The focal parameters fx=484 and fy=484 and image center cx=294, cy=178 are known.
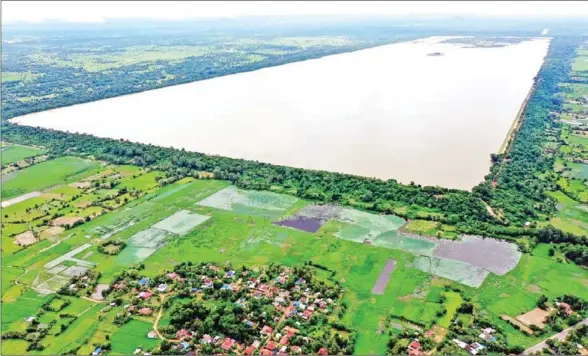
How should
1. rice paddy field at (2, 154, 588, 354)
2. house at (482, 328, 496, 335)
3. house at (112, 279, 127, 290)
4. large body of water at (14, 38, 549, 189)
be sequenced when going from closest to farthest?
house at (482, 328, 496, 335) < rice paddy field at (2, 154, 588, 354) < house at (112, 279, 127, 290) < large body of water at (14, 38, 549, 189)

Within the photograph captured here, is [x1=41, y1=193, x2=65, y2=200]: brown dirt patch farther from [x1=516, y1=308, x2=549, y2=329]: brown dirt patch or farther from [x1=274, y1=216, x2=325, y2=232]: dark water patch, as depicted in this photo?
[x1=516, y1=308, x2=549, y2=329]: brown dirt patch

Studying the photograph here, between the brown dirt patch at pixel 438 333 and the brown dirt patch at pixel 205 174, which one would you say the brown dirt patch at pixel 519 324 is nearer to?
the brown dirt patch at pixel 438 333

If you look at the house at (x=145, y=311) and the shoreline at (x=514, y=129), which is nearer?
the house at (x=145, y=311)

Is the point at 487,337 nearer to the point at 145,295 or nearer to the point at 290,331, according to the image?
the point at 290,331

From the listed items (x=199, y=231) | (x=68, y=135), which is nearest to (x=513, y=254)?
(x=199, y=231)

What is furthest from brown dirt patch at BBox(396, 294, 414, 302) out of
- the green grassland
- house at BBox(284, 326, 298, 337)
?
the green grassland

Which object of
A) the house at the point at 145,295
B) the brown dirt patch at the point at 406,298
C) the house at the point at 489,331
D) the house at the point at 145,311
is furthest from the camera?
the house at the point at 145,295

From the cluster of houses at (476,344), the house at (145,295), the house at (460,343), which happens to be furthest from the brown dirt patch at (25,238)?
the cluster of houses at (476,344)
